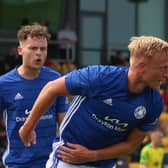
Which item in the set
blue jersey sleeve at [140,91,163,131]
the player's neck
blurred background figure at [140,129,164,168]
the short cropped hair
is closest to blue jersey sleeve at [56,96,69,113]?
the player's neck

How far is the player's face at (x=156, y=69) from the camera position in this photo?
431 cm

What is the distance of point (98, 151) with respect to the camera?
460 centimetres

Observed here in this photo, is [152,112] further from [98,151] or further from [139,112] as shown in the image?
[98,151]

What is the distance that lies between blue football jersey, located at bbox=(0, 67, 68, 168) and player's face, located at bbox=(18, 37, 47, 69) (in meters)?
0.12

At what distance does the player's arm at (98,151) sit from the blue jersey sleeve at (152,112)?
7cm

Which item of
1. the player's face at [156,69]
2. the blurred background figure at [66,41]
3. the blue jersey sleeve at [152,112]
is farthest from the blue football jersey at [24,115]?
the blurred background figure at [66,41]

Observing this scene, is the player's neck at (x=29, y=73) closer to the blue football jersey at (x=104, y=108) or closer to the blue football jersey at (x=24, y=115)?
the blue football jersey at (x=24, y=115)

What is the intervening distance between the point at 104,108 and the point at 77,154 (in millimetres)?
343

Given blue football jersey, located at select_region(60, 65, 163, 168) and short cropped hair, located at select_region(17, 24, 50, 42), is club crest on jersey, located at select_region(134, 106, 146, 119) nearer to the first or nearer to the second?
blue football jersey, located at select_region(60, 65, 163, 168)

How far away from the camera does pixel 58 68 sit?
15.7 meters

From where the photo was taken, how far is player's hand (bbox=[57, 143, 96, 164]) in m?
4.56

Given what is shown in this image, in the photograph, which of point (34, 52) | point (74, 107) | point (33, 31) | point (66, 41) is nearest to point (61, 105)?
point (34, 52)

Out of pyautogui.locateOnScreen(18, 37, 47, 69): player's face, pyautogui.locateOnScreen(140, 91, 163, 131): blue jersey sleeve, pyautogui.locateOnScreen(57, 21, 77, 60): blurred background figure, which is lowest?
pyautogui.locateOnScreen(57, 21, 77, 60): blurred background figure

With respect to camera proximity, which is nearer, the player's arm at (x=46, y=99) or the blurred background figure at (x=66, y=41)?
the player's arm at (x=46, y=99)
